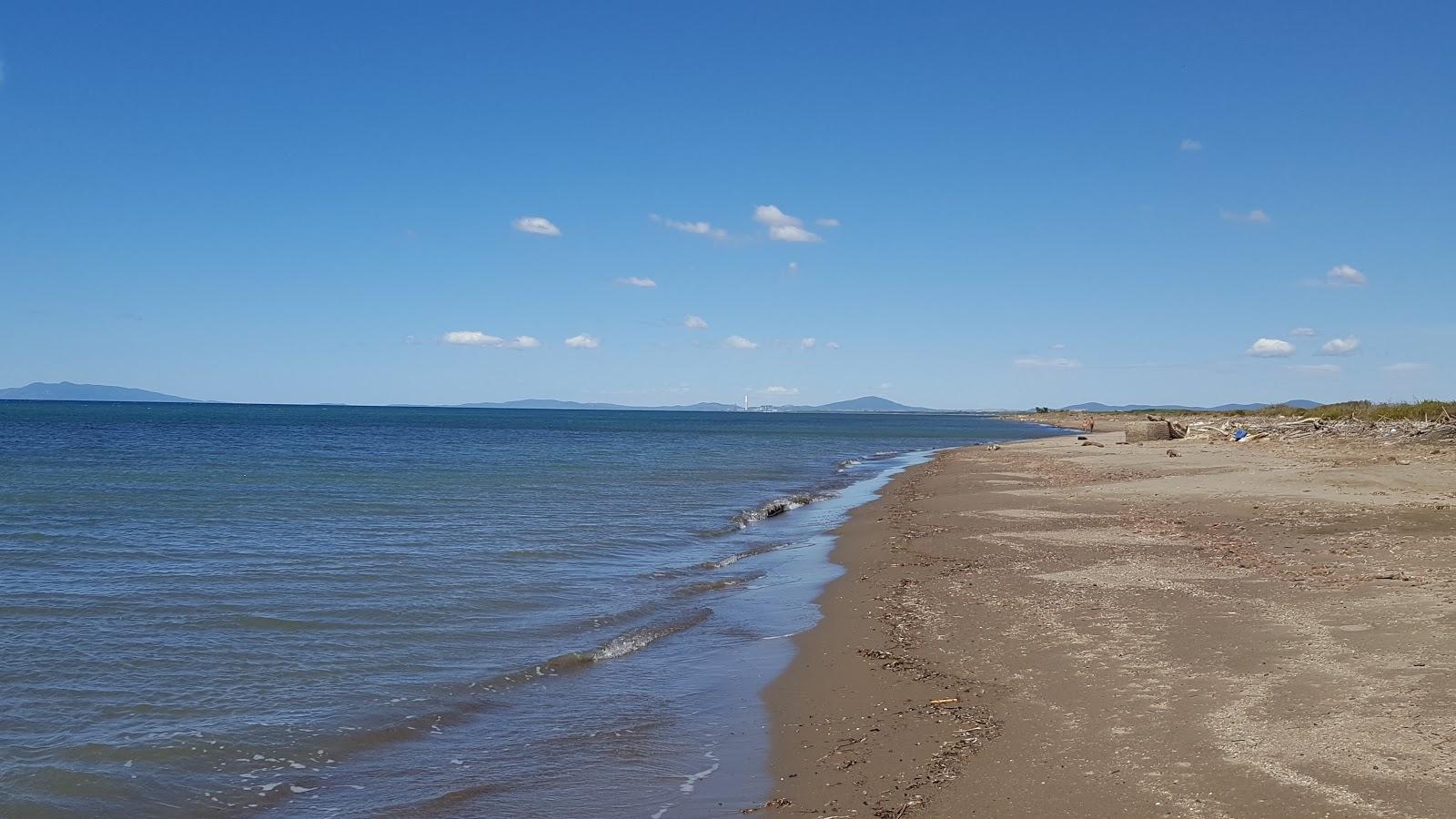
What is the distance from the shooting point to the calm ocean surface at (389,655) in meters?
7.47

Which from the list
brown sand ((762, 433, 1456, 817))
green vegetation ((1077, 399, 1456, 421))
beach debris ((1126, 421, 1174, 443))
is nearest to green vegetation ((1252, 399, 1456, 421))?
green vegetation ((1077, 399, 1456, 421))

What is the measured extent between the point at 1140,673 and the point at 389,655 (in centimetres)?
835

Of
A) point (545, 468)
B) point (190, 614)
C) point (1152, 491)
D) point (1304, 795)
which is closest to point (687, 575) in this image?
point (190, 614)

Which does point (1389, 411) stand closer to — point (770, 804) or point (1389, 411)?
point (1389, 411)

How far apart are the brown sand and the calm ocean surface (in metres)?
1.04

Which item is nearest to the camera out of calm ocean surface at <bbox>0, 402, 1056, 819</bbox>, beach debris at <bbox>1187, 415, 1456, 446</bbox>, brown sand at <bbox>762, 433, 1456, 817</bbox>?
brown sand at <bbox>762, 433, 1456, 817</bbox>

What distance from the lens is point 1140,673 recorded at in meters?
8.62

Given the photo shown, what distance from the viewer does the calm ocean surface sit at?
24.5 ft

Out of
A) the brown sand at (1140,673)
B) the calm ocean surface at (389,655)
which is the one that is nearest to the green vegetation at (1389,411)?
the brown sand at (1140,673)

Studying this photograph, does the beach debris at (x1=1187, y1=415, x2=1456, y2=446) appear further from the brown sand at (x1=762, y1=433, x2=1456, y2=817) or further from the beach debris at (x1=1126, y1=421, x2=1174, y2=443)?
the brown sand at (x1=762, y1=433, x2=1456, y2=817)

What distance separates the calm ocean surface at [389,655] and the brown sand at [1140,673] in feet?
3.41

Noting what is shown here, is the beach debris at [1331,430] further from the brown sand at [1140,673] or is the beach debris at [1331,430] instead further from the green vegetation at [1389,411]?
the brown sand at [1140,673]

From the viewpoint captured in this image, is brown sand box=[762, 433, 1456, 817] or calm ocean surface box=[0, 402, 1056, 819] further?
calm ocean surface box=[0, 402, 1056, 819]

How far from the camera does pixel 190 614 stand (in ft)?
42.5
